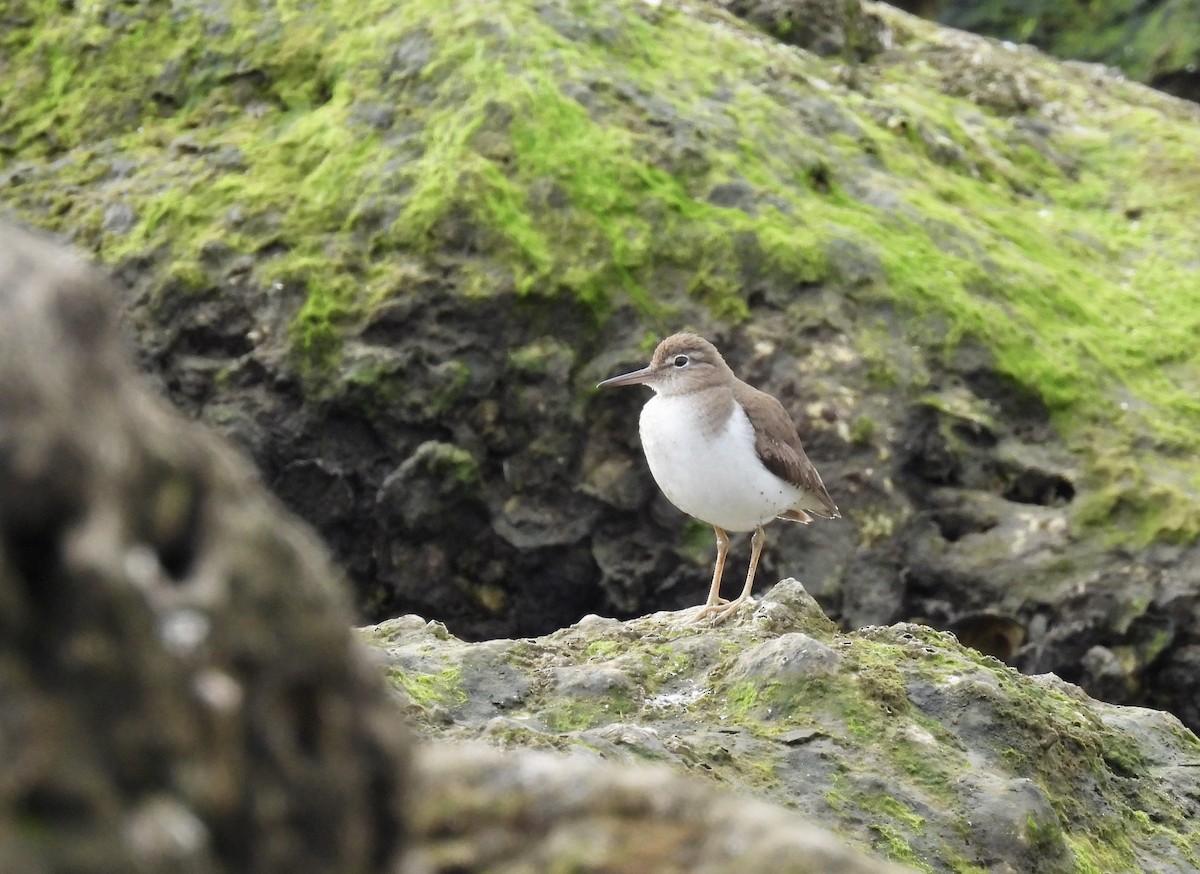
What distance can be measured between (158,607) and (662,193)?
8700mm

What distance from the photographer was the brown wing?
27.8 feet

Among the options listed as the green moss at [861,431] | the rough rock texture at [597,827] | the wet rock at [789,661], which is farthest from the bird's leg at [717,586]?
the rough rock texture at [597,827]

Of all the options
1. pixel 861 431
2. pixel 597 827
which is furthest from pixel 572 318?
pixel 597 827

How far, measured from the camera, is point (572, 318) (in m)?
10.1

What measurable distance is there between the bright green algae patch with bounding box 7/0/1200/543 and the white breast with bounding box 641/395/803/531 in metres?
1.90

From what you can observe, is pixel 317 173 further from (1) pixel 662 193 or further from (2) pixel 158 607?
(2) pixel 158 607

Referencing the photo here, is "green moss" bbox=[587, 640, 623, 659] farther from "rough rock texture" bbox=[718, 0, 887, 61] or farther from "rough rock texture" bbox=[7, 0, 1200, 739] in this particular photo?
"rough rock texture" bbox=[718, 0, 887, 61]

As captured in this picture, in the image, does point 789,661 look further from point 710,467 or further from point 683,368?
point 683,368

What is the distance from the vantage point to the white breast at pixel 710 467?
8.30 meters

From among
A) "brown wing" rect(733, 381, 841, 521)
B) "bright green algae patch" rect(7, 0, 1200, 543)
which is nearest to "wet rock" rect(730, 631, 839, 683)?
"brown wing" rect(733, 381, 841, 521)

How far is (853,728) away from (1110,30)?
15.7 metres

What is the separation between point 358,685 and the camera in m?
2.49

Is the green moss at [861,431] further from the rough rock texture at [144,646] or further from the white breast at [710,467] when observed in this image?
the rough rock texture at [144,646]

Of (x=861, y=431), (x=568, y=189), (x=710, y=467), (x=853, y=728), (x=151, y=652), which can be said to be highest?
(x=151, y=652)
